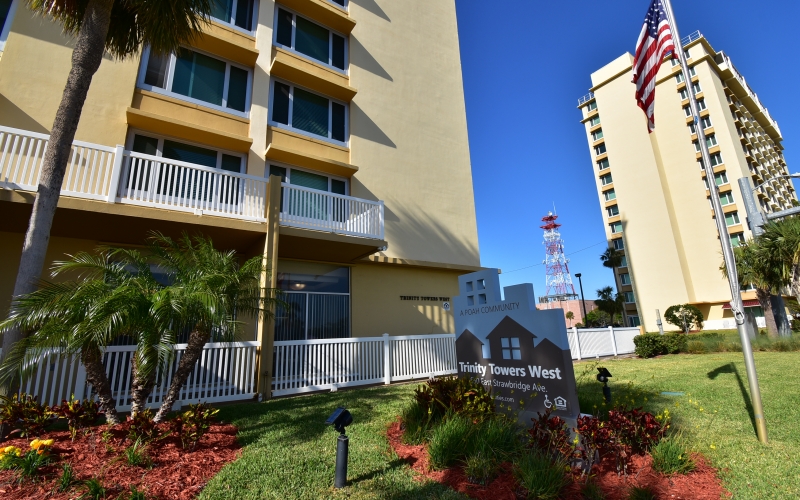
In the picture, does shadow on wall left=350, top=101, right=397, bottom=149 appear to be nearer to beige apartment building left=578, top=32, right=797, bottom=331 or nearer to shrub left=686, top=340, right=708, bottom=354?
shrub left=686, top=340, right=708, bottom=354

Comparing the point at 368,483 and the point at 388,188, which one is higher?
the point at 388,188

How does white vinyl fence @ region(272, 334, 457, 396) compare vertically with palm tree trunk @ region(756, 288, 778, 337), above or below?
below

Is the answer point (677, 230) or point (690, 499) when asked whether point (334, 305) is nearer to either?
point (690, 499)

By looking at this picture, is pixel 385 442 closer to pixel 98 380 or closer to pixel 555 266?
pixel 98 380

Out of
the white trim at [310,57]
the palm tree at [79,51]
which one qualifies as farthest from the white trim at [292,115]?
the palm tree at [79,51]

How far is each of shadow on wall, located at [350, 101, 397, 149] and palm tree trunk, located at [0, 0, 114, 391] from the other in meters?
8.67

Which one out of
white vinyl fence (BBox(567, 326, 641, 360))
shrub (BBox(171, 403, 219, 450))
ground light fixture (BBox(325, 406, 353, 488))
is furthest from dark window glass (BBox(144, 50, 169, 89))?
white vinyl fence (BBox(567, 326, 641, 360))

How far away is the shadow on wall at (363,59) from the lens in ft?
50.0

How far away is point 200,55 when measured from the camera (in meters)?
12.1

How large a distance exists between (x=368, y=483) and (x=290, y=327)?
25.7ft

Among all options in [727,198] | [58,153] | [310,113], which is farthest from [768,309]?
[58,153]

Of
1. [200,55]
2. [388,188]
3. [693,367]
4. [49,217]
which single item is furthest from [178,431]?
[693,367]

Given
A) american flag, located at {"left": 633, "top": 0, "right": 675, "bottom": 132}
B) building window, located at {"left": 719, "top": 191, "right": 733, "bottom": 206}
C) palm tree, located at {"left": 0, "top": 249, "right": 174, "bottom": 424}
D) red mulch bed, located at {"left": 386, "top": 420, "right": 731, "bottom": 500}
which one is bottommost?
red mulch bed, located at {"left": 386, "top": 420, "right": 731, "bottom": 500}

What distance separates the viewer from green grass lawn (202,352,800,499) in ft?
12.3
